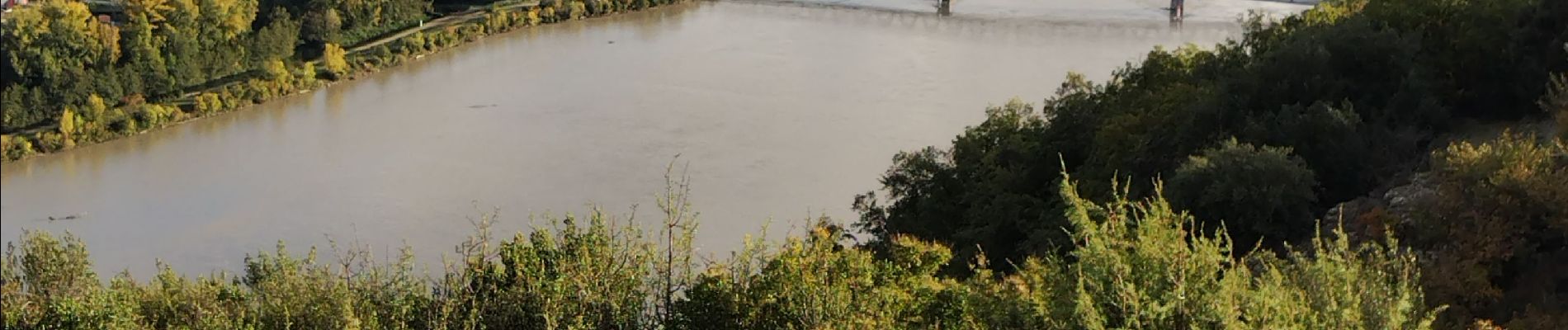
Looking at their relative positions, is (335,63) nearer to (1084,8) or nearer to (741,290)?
(1084,8)

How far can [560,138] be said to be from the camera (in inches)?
364

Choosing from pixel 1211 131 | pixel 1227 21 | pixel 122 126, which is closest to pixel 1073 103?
pixel 1211 131

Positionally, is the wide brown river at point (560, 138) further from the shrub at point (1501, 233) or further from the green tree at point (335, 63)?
the shrub at point (1501, 233)

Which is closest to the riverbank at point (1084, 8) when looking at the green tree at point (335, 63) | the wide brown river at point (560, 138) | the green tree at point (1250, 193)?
the wide brown river at point (560, 138)

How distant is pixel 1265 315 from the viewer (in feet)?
7.74

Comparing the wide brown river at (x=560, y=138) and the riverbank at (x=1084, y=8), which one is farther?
the riverbank at (x=1084, y=8)

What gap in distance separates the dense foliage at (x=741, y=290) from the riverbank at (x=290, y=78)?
298 cm

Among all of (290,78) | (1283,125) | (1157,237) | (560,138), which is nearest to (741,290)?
(1157,237)

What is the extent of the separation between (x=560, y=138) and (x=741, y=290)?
623 centimetres

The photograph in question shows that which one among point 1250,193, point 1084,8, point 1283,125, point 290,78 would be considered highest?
point 1283,125

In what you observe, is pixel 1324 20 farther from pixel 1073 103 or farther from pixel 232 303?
pixel 232 303

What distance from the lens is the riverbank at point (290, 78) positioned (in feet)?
27.8

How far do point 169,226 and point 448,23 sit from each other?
6490 millimetres

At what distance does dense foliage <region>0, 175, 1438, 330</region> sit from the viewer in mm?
2506
